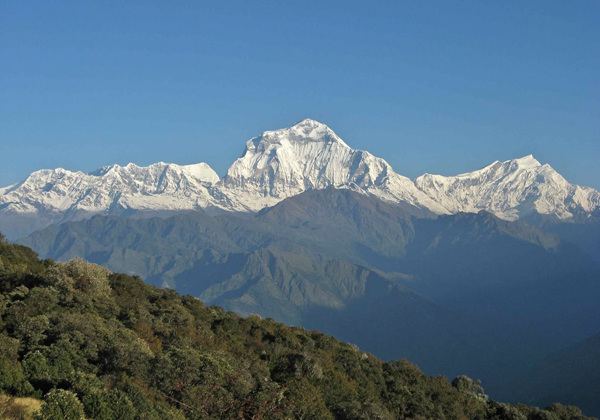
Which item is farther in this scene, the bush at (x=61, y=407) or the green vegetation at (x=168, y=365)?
the green vegetation at (x=168, y=365)

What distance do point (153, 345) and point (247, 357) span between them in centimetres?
1389

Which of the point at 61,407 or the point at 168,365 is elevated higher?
the point at 168,365

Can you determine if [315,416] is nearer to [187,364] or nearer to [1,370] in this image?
[187,364]

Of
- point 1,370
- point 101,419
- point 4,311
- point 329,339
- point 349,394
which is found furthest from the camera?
point 329,339

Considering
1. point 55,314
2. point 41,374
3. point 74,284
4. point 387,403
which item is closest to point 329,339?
point 387,403

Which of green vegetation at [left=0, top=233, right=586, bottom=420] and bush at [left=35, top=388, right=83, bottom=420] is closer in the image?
bush at [left=35, top=388, right=83, bottom=420]

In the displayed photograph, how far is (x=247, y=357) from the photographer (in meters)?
76.6

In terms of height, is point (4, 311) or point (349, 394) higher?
point (4, 311)

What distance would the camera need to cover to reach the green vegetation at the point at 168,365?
45.8m

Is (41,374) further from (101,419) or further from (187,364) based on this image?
(187,364)

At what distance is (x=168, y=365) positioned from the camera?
5797cm

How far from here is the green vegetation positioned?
45.8 metres

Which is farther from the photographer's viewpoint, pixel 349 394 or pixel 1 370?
pixel 349 394

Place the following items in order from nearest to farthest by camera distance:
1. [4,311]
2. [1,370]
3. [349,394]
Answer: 1. [1,370]
2. [4,311]
3. [349,394]
